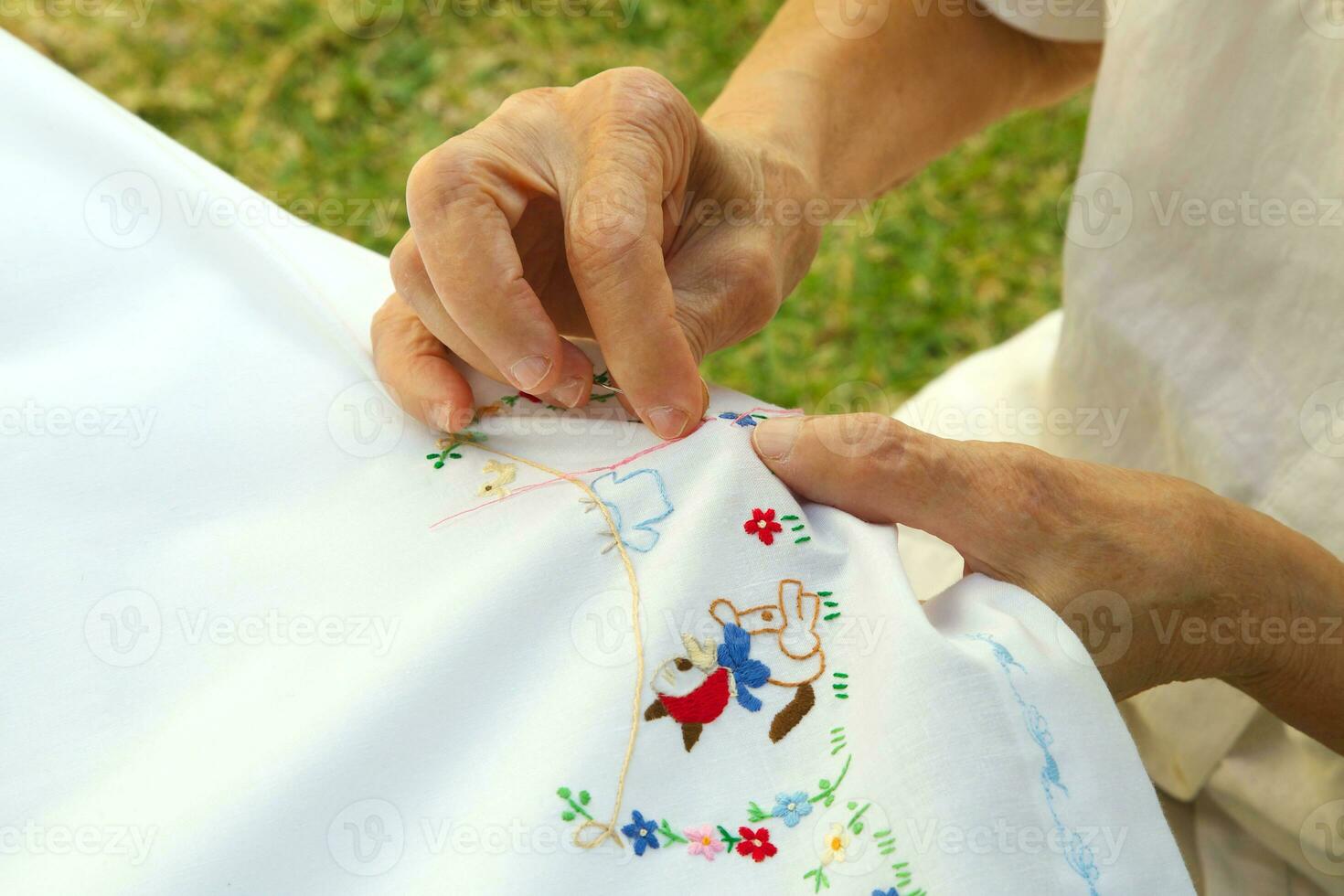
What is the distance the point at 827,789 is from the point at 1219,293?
34.2 inches

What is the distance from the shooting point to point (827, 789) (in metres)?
0.92

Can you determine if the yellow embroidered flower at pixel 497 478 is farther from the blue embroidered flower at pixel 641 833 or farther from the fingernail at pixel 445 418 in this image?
the blue embroidered flower at pixel 641 833

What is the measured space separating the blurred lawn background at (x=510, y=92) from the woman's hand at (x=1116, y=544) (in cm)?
165

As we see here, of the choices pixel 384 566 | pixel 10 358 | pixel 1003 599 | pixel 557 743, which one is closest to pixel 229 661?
pixel 384 566

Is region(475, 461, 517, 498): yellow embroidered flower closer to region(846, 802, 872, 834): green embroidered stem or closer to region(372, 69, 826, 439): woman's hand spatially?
region(372, 69, 826, 439): woman's hand

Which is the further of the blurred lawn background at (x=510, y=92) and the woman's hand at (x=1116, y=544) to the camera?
the blurred lawn background at (x=510, y=92)

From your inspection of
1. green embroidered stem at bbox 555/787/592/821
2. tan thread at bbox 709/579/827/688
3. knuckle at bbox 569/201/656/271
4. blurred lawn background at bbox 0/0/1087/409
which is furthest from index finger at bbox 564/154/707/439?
blurred lawn background at bbox 0/0/1087/409

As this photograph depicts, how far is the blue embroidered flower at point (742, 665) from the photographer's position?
970 millimetres

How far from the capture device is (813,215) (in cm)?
143

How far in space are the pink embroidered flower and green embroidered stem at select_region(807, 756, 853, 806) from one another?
9cm

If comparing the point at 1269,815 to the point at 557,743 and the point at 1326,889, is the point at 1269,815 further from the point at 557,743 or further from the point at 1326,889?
the point at 557,743

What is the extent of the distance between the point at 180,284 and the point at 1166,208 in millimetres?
1239

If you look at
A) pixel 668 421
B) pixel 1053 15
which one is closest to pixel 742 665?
pixel 668 421

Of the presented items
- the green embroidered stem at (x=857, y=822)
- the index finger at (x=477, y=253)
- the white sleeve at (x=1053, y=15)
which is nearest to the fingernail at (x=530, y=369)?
the index finger at (x=477, y=253)
